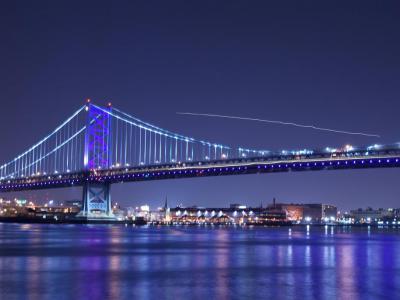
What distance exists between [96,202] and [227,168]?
54.8 feet

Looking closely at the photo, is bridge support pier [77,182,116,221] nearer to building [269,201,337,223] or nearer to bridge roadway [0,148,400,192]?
bridge roadway [0,148,400,192]

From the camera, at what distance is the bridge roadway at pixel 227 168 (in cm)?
6744

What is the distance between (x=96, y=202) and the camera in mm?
80625

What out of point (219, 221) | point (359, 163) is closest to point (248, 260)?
point (359, 163)

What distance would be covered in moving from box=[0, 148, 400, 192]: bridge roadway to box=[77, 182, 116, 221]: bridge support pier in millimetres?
1178

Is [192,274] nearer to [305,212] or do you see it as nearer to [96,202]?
[96,202]

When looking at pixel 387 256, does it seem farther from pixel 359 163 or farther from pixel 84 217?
pixel 84 217

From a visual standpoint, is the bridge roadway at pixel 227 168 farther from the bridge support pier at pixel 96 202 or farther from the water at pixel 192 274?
the water at pixel 192 274

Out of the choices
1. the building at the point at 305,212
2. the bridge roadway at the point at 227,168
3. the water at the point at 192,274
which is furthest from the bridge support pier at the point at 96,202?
the building at the point at 305,212

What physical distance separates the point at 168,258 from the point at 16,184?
6232cm

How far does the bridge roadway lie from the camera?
67.4m

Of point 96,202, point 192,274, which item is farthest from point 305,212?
point 192,274

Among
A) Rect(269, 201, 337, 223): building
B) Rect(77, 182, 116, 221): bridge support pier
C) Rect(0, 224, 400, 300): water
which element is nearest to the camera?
Rect(0, 224, 400, 300): water

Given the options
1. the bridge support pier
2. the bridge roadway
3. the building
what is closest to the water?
the bridge roadway
